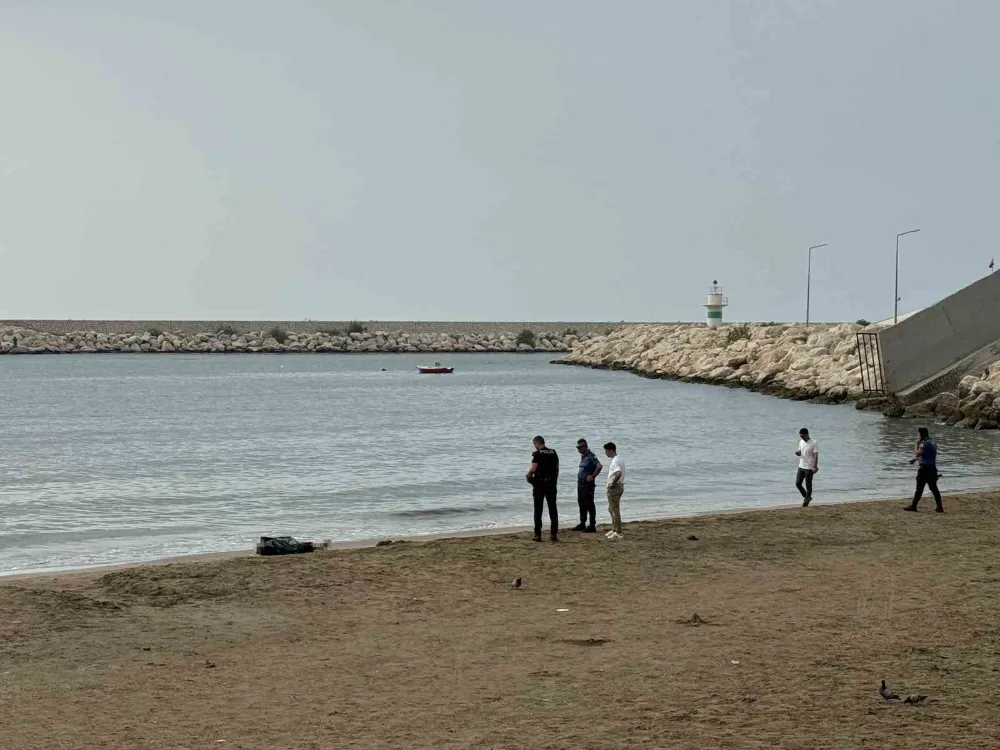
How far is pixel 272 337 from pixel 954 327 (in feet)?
361

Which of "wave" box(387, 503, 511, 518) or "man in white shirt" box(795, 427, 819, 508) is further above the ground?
"man in white shirt" box(795, 427, 819, 508)

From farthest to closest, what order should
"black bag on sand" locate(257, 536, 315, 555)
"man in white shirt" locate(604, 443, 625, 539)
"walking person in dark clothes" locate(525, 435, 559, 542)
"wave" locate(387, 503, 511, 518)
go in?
"wave" locate(387, 503, 511, 518) < "man in white shirt" locate(604, 443, 625, 539) < "black bag on sand" locate(257, 536, 315, 555) < "walking person in dark clothes" locate(525, 435, 559, 542)

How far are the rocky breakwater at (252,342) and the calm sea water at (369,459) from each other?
66253 mm

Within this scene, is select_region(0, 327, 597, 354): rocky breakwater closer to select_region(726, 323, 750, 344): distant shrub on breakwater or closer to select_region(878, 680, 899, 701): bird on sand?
select_region(726, 323, 750, 344): distant shrub on breakwater

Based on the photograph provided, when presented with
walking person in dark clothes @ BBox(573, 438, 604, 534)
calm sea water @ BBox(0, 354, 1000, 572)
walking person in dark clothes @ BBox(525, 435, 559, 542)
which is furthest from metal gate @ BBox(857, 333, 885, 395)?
A: walking person in dark clothes @ BBox(525, 435, 559, 542)

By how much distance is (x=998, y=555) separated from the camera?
50.7ft

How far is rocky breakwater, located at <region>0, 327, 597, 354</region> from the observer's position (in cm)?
13975

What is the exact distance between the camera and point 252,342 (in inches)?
5704

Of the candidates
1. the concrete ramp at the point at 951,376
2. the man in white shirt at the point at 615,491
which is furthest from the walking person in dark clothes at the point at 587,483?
the concrete ramp at the point at 951,376

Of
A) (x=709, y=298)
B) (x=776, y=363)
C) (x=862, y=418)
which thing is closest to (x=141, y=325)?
(x=709, y=298)

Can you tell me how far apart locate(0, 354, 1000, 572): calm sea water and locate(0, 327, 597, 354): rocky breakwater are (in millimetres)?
66253

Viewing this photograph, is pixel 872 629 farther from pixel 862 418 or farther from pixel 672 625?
pixel 862 418

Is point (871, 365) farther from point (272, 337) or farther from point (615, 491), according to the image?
point (272, 337)

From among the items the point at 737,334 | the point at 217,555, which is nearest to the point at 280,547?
the point at 217,555
